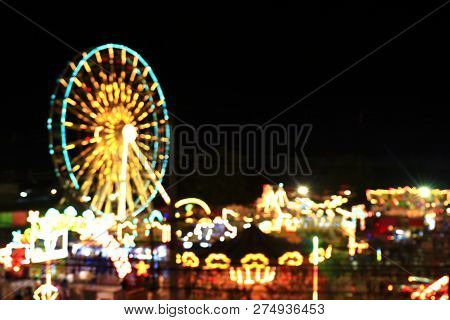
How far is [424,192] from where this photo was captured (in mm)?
15516

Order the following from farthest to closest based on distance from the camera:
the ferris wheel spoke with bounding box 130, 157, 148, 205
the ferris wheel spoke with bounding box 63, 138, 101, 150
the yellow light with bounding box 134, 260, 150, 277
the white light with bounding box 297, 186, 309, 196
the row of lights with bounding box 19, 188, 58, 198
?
the white light with bounding box 297, 186, 309, 196, the row of lights with bounding box 19, 188, 58, 198, the ferris wheel spoke with bounding box 130, 157, 148, 205, the ferris wheel spoke with bounding box 63, 138, 101, 150, the yellow light with bounding box 134, 260, 150, 277

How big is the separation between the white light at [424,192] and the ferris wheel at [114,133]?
31.1 feet

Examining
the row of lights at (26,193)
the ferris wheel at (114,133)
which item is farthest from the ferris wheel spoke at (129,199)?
the row of lights at (26,193)

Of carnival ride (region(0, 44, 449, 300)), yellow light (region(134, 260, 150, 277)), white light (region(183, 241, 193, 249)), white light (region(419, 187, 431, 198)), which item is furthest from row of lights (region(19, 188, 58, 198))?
white light (region(419, 187, 431, 198))

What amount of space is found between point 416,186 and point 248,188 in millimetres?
5133

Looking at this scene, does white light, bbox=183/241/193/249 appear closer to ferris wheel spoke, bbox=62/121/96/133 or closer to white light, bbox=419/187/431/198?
ferris wheel spoke, bbox=62/121/96/133

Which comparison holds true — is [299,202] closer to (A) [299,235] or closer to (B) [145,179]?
(A) [299,235]

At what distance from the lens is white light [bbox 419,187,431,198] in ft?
49.8

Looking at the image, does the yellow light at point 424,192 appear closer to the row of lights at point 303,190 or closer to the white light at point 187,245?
the row of lights at point 303,190

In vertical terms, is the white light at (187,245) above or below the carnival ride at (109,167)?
below

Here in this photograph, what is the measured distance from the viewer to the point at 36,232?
669 centimetres

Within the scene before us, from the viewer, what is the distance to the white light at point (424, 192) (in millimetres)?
15191

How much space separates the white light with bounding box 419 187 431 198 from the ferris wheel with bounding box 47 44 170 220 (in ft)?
31.1

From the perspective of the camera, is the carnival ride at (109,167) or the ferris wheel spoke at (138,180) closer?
the carnival ride at (109,167)
